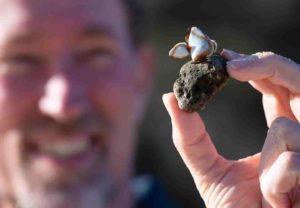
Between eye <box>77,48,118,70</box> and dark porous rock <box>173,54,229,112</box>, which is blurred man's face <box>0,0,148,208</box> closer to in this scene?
eye <box>77,48,118,70</box>

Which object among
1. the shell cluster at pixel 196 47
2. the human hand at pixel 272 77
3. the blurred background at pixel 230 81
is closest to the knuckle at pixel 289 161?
the human hand at pixel 272 77

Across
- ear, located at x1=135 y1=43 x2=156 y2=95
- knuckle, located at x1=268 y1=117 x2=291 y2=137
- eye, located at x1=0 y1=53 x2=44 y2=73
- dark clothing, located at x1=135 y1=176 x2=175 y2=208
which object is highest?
eye, located at x1=0 y1=53 x2=44 y2=73

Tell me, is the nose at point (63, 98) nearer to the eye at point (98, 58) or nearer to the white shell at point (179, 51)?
the eye at point (98, 58)

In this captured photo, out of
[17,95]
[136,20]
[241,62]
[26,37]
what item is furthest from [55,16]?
[241,62]

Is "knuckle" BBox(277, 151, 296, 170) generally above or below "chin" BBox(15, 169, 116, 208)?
below

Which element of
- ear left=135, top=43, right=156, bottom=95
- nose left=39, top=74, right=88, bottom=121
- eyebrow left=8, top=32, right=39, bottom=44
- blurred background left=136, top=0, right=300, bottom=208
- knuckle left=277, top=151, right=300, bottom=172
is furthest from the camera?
blurred background left=136, top=0, right=300, bottom=208

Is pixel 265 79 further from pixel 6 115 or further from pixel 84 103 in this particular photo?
pixel 6 115

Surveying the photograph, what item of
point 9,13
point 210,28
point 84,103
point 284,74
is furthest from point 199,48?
point 210,28

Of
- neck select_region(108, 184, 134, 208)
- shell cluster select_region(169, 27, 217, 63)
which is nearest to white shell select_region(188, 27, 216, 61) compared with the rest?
shell cluster select_region(169, 27, 217, 63)
